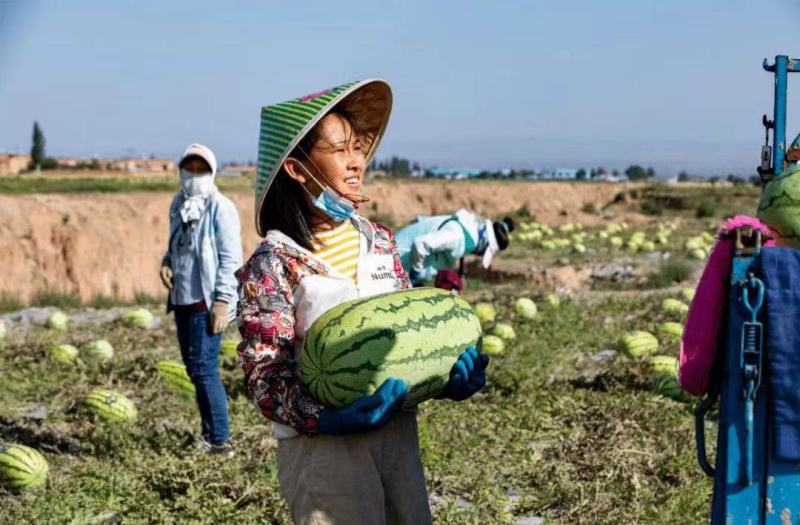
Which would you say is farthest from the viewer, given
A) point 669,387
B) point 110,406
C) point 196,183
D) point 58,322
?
point 58,322

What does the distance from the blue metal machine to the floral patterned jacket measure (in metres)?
1.18

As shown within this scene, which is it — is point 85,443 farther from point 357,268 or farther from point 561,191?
point 561,191

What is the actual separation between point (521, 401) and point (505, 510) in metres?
2.29

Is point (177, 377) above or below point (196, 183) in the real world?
below

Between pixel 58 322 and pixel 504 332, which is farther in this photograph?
pixel 58 322

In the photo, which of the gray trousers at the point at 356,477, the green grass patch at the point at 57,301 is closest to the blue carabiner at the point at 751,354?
the gray trousers at the point at 356,477

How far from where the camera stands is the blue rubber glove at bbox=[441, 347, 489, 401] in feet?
9.64

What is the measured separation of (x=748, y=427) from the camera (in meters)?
2.37

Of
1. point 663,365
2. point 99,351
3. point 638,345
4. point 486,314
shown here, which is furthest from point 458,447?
point 486,314

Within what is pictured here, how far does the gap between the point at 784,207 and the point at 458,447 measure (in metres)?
3.87

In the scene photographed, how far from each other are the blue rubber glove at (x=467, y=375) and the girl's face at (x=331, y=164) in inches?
25.5

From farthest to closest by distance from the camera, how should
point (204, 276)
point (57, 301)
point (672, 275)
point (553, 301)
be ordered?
point (672, 275)
point (57, 301)
point (553, 301)
point (204, 276)

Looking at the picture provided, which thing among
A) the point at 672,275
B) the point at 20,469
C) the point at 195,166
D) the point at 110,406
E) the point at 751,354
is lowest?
the point at 20,469

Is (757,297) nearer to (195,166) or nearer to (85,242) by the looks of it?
(195,166)
